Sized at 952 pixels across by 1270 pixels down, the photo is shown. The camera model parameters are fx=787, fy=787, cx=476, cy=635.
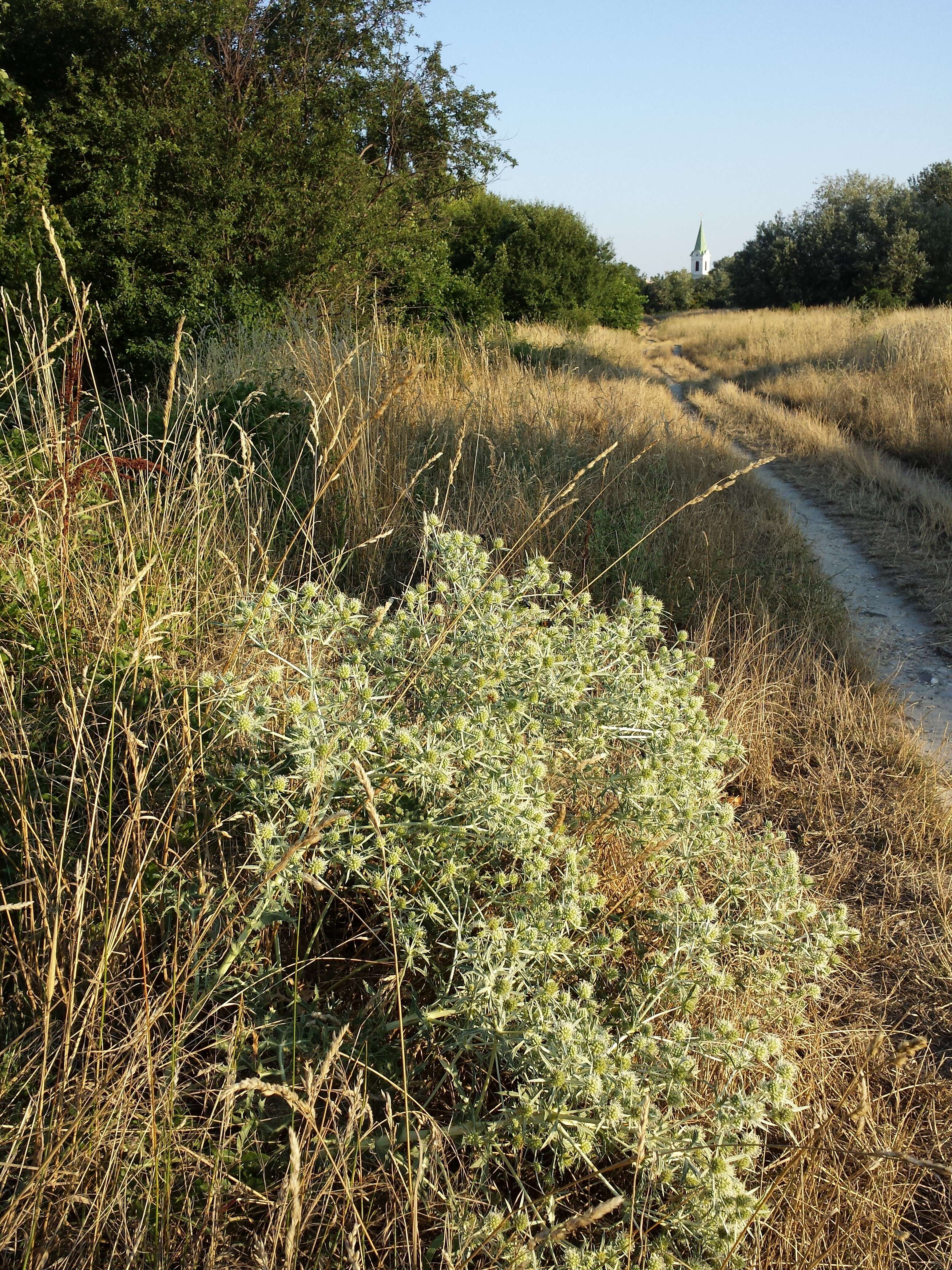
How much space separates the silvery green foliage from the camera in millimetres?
1350

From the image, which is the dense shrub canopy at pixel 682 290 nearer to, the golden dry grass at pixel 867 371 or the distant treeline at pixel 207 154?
the golden dry grass at pixel 867 371

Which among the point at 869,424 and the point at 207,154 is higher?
the point at 207,154

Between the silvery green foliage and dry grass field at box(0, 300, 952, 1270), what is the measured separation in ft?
0.47

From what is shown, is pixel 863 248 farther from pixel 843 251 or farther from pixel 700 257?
pixel 700 257

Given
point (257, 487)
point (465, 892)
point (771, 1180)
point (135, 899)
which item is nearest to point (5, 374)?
point (257, 487)

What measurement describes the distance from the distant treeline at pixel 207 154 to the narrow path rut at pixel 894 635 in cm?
569

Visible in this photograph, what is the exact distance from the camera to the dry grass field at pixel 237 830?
4.32 ft

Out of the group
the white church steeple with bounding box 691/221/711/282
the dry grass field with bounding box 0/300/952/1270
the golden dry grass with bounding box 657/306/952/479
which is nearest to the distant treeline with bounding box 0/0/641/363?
the dry grass field with bounding box 0/300/952/1270

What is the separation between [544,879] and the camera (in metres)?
1.69

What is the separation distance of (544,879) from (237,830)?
788 mm

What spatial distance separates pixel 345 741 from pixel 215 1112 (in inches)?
28.5

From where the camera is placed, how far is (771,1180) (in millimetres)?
1587

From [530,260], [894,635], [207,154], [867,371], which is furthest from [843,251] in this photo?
[894,635]

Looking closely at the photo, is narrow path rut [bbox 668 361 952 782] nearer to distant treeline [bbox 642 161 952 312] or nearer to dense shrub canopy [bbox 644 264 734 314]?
distant treeline [bbox 642 161 952 312]
